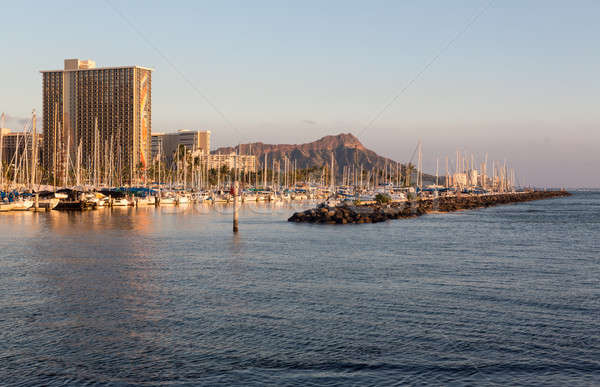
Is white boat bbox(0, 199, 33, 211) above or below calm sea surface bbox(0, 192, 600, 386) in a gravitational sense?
above

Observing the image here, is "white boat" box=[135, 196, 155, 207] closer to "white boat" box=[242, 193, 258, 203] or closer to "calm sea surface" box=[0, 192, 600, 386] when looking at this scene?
"white boat" box=[242, 193, 258, 203]

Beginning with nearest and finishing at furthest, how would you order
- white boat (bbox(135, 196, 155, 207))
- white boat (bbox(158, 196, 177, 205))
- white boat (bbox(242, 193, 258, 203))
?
white boat (bbox(135, 196, 155, 207)) → white boat (bbox(158, 196, 177, 205)) → white boat (bbox(242, 193, 258, 203))

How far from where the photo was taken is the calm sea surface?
1806cm

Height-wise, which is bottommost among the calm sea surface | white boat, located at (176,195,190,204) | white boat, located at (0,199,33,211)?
the calm sea surface

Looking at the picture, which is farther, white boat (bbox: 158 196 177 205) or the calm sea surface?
white boat (bbox: 158 196 177 205)

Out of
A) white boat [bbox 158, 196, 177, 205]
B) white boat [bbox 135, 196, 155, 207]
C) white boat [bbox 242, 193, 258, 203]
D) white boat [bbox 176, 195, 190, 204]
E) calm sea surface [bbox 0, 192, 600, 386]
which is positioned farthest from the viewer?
white boat [bbox 242, 193, 258, 203]

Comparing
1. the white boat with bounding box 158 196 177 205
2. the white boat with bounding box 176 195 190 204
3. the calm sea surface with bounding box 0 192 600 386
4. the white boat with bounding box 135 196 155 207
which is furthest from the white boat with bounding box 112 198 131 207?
the calm sea surface with bounding box 0 192 600 386

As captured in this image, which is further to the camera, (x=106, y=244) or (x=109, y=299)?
(x=106, y=244)

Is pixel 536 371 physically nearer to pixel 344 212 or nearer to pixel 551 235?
pixel 551 235

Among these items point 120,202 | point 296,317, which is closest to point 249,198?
point 120,202

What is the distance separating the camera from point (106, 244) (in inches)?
2136

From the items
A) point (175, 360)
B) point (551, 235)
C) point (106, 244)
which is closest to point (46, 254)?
point (106, 244)

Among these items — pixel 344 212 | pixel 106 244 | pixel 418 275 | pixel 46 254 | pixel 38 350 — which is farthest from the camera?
pixel 344 212

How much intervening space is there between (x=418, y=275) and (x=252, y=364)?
19942 mm
